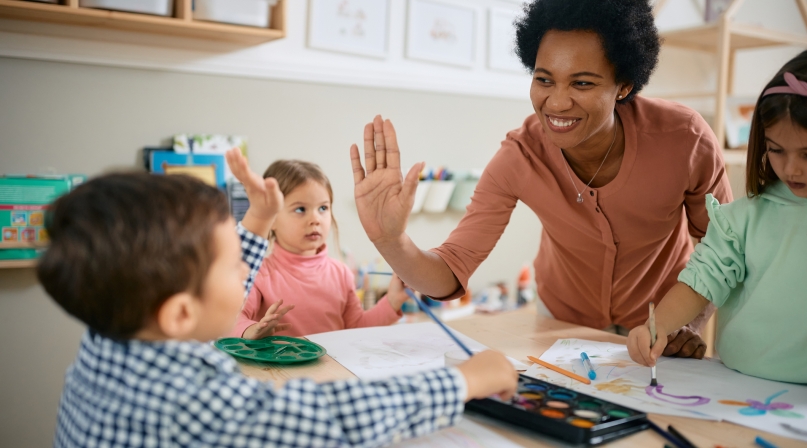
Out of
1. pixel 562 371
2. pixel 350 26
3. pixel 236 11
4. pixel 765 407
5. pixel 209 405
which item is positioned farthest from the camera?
pixel 350 26

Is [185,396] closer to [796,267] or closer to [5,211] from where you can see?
[796,267]

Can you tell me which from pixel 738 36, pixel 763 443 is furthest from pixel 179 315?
pixel 738 36

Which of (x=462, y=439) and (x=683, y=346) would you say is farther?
(x=683, y=346)

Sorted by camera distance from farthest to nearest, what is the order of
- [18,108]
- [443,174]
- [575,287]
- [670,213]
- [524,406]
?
1. [443,174]
2. [18,108]
3. [575,287]
4. [670,213]
5. [524,406]

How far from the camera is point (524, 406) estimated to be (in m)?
0.82

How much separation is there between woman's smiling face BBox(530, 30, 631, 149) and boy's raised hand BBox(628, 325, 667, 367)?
0.42 m

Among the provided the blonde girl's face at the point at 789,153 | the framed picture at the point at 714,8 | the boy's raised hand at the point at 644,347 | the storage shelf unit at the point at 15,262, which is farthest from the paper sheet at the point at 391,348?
the framed picture at the point at 714,8

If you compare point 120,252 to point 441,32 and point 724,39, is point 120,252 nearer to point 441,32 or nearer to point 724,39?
point 441,32

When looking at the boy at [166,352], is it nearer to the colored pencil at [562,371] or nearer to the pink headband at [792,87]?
the colored pencil at [562,371]

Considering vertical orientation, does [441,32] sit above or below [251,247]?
above

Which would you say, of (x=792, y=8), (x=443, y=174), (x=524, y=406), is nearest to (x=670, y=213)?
(x=524, y=406)

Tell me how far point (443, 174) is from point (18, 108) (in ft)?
4.87

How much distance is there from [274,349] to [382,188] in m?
0.34

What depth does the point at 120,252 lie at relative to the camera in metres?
0.63
